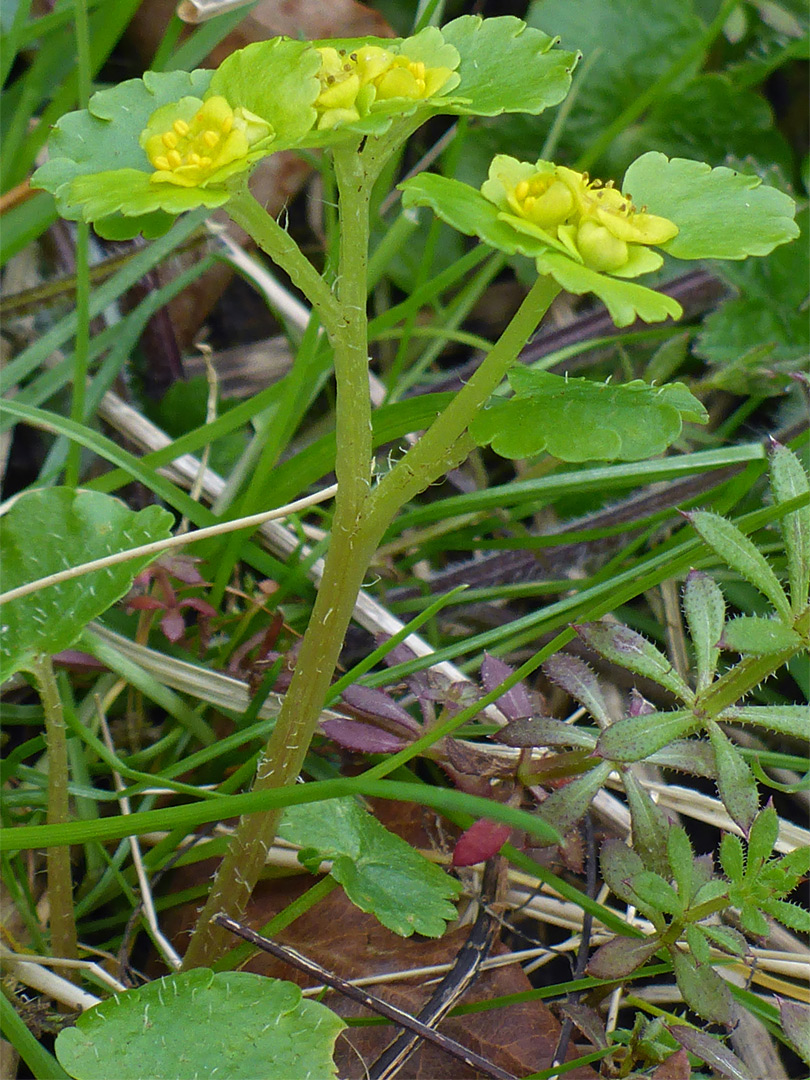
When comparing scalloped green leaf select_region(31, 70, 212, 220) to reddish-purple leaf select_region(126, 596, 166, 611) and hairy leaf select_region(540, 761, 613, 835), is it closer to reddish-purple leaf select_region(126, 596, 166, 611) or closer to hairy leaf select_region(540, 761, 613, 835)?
reddish-purple leaf select_region(126, 596, 166, 611)

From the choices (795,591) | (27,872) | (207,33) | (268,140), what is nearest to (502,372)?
(268,140)

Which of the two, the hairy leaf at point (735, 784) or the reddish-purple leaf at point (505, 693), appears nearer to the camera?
the hairy leaf at point (735, 784)

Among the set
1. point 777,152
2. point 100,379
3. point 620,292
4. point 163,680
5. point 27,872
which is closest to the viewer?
point 620,292

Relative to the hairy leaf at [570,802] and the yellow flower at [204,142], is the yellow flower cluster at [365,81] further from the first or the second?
the hairy leaf at [570,802]

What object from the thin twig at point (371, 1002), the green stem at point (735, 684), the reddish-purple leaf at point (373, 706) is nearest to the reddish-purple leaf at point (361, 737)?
the reddish-purple leaf at point (373, 706)

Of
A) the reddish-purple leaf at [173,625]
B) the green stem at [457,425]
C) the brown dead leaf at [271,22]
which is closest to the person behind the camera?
the green stem at [457,425]

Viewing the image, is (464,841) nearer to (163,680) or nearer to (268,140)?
(163,680)

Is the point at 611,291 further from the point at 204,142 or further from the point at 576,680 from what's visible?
the point at 576,680
